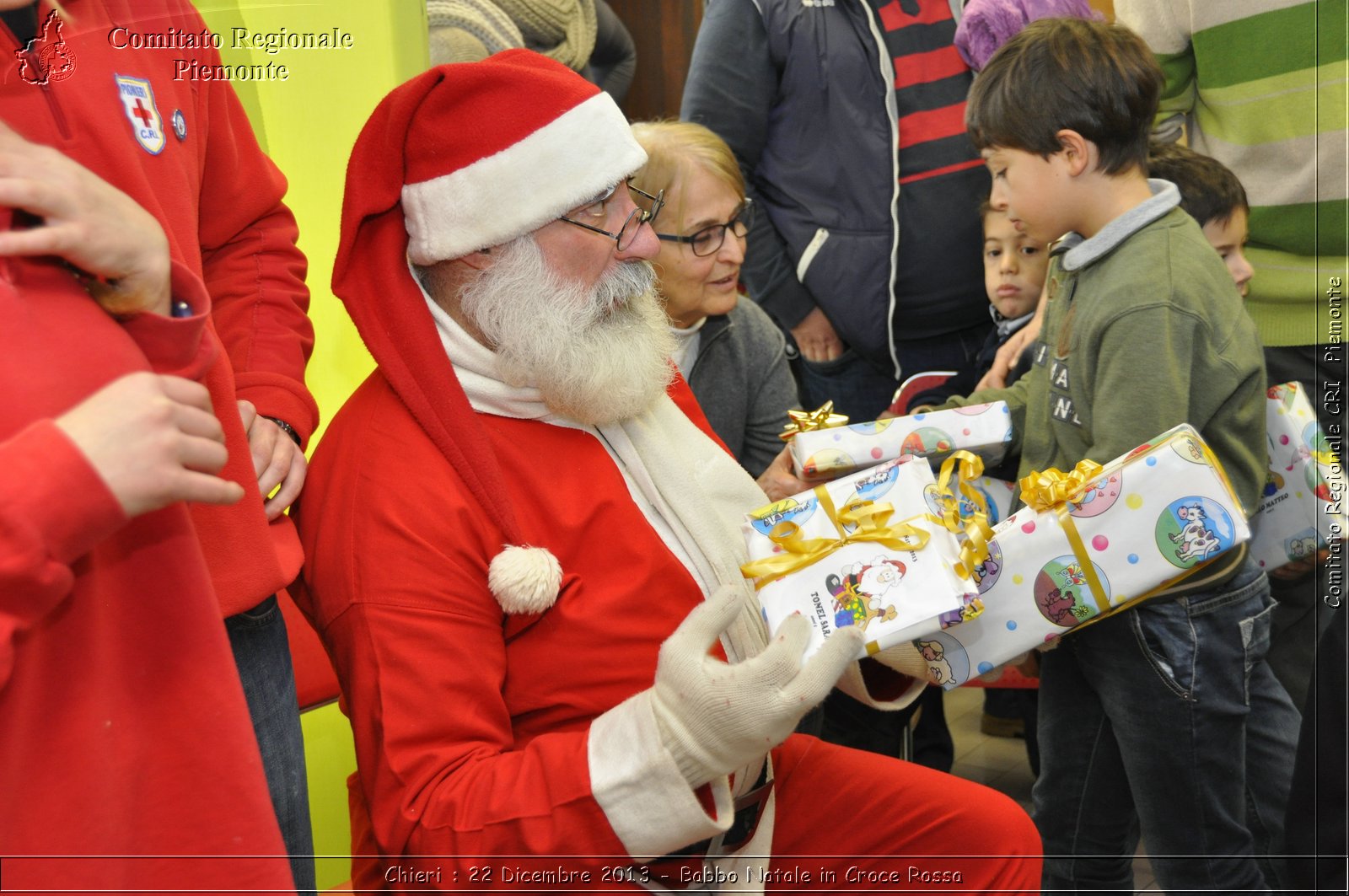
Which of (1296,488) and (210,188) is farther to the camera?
(1296,488)

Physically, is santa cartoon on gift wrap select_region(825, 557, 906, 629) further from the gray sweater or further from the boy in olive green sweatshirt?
the gray sweater

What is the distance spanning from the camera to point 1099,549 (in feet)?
6.36

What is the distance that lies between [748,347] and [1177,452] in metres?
1.23

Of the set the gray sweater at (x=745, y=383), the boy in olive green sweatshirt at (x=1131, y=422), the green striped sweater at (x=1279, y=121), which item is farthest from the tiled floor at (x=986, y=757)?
the green striped sweater at (x=1279, y=121)

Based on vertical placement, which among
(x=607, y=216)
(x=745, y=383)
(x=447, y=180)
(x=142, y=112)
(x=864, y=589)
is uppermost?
(x=142, y=112)

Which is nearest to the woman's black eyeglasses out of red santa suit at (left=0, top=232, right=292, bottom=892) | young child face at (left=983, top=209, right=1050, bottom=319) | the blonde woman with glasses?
the blonde woman with glasses

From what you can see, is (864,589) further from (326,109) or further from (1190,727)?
(326,109)

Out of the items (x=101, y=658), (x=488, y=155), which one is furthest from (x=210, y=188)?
(x=101, y=658)

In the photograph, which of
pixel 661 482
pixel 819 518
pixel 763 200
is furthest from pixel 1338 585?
pixel 763 200

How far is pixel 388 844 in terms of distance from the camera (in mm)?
1497

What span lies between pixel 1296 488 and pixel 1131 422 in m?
0.54

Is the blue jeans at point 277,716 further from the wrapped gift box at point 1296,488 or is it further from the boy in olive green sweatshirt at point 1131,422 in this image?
the wrapped gift box at point 1296,488

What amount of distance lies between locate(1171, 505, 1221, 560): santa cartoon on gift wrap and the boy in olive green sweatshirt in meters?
0.21

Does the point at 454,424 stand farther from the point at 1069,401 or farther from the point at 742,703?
the point at 1069,401
